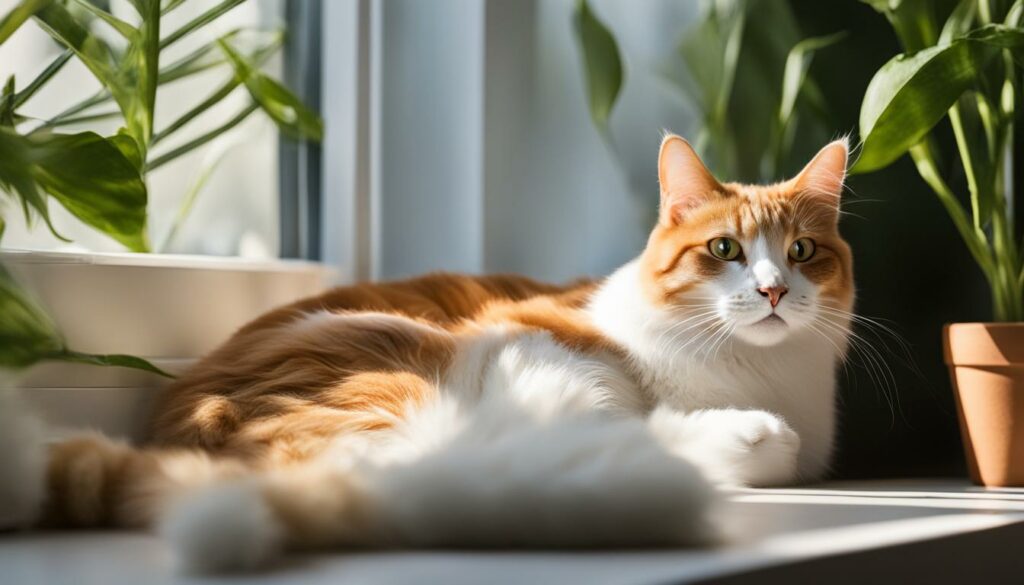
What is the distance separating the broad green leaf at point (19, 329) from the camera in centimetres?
88

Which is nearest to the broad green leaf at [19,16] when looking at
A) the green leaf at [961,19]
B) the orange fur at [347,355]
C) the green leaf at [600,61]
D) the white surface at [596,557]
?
the orange fur at [347,355]

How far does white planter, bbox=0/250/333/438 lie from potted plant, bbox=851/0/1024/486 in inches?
37.7

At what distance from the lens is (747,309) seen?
1.28 m

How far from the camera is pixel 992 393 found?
1334 mm

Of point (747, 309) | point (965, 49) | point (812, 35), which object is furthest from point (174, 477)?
point (812, 35)

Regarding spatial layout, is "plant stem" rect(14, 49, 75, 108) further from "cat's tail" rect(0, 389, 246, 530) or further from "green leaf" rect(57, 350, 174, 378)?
"cat's tail" rect(0, 389, 246, 530)

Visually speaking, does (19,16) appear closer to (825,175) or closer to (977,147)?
(825,175)

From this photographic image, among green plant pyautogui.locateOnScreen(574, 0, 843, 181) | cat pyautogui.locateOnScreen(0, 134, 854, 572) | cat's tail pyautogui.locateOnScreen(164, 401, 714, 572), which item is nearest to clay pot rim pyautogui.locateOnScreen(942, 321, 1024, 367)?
cat pyautogui.locateOnScreen(0, 134, 854, 572)

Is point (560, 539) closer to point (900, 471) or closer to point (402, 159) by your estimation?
point (900, 471)

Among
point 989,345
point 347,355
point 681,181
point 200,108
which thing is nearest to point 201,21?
point 200,108

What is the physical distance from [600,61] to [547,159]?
0.89 feet

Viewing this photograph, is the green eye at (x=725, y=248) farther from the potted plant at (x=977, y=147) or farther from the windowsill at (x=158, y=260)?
the windowsill at (x=158, y=260)

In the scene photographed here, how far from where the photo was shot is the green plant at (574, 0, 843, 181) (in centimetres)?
176

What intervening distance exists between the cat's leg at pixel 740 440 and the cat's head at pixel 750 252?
4.5 inches
